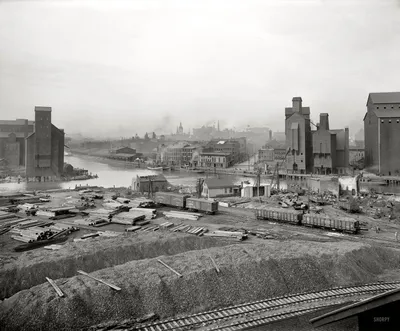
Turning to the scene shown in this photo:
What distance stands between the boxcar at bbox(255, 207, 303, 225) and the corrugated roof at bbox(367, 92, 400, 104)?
157 ft

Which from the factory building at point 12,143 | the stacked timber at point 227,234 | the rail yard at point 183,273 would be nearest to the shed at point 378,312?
the rail yard at point 183,273

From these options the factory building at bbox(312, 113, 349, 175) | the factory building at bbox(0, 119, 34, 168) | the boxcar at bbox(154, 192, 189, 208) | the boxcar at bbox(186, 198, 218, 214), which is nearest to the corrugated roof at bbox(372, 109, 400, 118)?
the factory building at bbox(312, 113, 349, 175)

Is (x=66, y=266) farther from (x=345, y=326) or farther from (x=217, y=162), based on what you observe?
(x=217, y=162)

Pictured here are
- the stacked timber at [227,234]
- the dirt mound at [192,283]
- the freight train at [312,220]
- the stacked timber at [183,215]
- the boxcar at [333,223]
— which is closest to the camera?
the dirt mound at [192,283]

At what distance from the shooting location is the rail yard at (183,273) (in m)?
9.80


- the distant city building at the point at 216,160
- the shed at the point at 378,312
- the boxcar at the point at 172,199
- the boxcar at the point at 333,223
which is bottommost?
the boxcar at the point at 333,223

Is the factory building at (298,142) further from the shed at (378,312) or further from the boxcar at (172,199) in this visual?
the shed at (378,312)

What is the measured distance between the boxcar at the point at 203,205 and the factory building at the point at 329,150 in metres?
44.0

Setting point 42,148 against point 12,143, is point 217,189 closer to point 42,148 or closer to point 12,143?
point 42,148

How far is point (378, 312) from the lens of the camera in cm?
699

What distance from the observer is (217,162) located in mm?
87812

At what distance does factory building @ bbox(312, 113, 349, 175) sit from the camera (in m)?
63.5

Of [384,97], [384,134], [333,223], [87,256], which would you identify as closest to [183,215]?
[333,223]

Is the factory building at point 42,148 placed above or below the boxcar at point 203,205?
above
